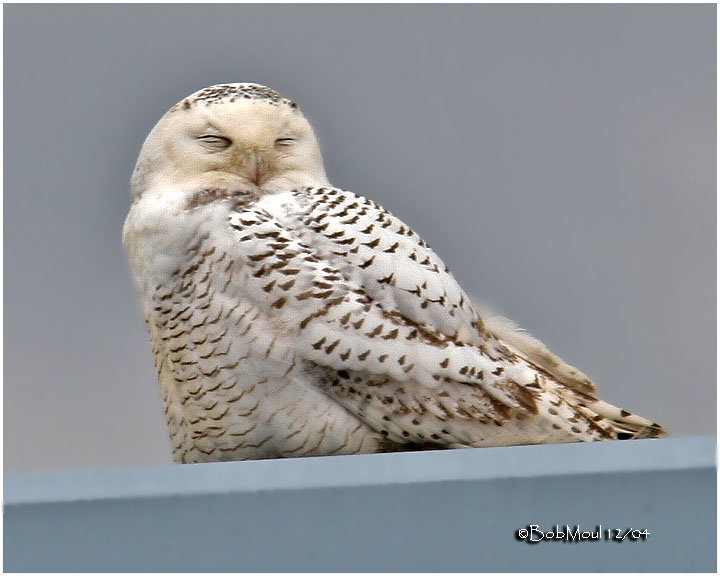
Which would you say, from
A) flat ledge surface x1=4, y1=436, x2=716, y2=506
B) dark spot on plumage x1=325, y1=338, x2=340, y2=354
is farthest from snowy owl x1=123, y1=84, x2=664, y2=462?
flat ledge surface x1=4, y1=436, x2=716, y2=506

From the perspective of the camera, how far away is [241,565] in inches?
72.6

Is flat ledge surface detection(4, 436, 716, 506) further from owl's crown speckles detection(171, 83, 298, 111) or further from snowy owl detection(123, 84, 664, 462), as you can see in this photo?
owl's crown speckles detection(171, 83, 298, 111)

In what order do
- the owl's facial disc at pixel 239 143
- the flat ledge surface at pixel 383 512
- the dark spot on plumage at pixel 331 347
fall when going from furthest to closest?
the owl's facial disc at pixel 239 143
the dark spot on plumage at pixel 331 347
the flat ledge surface at pixel 383 512

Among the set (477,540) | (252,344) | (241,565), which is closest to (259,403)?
(252,344)

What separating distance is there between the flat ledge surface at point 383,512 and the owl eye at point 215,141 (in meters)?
0.70

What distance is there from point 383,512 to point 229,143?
33.9 inches

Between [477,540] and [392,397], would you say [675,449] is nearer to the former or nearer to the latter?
[477,540]

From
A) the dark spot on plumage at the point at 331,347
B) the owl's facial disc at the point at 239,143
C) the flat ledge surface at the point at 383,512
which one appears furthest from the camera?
the owl's facial disc at the point at 239,143

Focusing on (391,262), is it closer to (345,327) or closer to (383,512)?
(345,327)

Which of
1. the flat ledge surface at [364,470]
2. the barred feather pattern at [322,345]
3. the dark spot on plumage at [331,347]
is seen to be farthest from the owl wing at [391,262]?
the flat ledge surface at [364,470]

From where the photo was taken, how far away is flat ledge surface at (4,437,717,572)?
1746mm

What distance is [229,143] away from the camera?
229 centimetres

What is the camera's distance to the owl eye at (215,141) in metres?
2.29

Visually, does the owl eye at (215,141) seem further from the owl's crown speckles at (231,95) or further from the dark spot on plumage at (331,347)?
the dark spot on plumage at (331,347)
